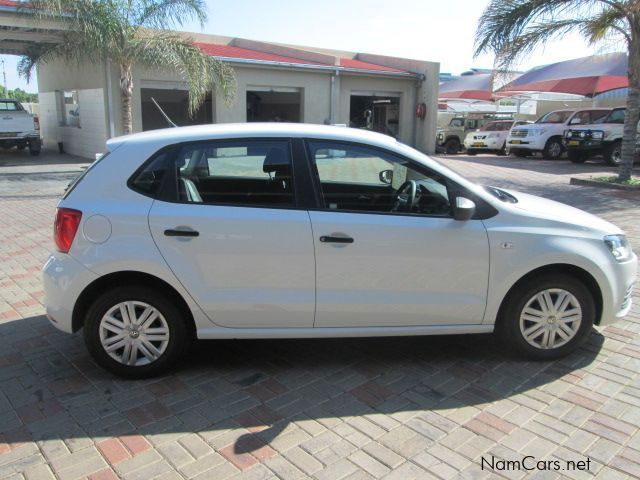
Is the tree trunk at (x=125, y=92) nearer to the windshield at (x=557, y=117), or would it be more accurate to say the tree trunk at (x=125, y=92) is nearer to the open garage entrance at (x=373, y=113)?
the open garage entrance at (x=373, y=113)

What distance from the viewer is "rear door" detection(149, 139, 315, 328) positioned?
3.52 meters

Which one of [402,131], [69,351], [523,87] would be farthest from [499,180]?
[523,87]

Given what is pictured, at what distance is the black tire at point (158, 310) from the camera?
141 inches

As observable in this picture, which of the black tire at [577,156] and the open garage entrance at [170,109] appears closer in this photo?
the black tire at [577,156]

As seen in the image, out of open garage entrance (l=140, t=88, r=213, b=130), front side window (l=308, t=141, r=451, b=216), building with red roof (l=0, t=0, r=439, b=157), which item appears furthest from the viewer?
open garage entrance (l=140, t=88, r=213, b=130)

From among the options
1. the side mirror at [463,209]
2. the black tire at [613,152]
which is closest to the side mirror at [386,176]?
the side mirror at [463,209]

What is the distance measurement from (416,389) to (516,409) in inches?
24.2

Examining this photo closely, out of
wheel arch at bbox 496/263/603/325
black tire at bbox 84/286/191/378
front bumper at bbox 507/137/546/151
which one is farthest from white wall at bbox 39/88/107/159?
wheel arch at bbox 496/263/603/325

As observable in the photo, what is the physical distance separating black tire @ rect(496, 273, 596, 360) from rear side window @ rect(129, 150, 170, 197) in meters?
2.48

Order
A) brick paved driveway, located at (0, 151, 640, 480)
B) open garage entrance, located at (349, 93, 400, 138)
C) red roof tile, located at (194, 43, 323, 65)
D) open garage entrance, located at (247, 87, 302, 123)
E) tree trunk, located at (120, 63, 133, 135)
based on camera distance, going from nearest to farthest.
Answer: brick paved driveway, located at (0, 151, 640, 480) → tree trunk, located at (120, 63, 133, 135) → red roof tile, located at (194, 43, 323, 65) → open garage entrance, located at (349, 93, 400, 138) → open garage entrance, located at (247, 87, 302, 123)

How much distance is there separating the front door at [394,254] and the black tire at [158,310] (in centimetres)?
93

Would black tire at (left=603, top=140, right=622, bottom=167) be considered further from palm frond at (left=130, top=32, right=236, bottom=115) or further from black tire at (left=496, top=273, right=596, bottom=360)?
black tire at (left=496, top=273, right=596, bottom=360)

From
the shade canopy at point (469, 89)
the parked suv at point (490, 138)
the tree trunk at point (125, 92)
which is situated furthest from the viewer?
the shade canopy at point (469, 89)

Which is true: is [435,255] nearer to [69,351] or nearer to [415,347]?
[415,347]
